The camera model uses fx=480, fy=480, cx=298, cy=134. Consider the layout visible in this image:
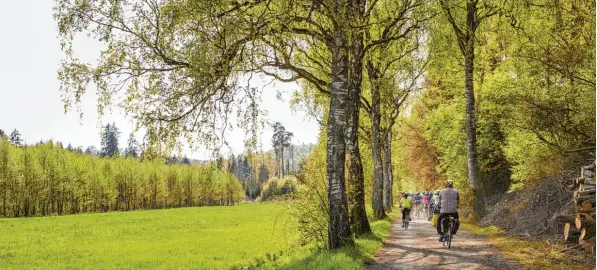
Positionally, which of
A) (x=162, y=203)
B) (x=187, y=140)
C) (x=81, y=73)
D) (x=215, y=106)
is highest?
(x=81, y=73)

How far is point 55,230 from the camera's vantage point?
40375 mm

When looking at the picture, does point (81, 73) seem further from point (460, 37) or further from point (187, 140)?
point (460, 37)

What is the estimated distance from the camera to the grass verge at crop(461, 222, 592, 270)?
10.0 m

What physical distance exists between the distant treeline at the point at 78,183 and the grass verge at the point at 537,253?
128 ft

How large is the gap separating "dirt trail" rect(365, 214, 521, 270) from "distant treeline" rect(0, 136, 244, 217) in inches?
1447

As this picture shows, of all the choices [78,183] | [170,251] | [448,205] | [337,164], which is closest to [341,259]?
[337,164]

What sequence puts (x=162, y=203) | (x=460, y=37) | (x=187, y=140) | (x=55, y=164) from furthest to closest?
(x=162, y=203) < (x=55, y=164) < (x=460, y=37) < (x=187, y=140)

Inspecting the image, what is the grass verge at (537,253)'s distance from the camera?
10.0 meters

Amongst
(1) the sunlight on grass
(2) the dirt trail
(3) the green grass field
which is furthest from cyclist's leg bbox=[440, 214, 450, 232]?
(1) the sunlight on grass

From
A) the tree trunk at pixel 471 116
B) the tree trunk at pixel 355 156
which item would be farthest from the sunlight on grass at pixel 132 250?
the tree trunk at pixel 471 116

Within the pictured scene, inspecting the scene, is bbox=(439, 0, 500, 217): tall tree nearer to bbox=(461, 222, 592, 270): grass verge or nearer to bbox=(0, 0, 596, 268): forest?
bbox=(0, 0, 596, 268): forest

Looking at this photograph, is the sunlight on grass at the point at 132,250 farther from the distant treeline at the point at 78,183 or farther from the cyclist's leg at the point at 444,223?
the distant treeline at the point at 78,183

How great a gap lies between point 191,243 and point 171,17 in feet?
71.9

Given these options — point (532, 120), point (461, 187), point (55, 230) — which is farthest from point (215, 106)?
point (55, 230)
